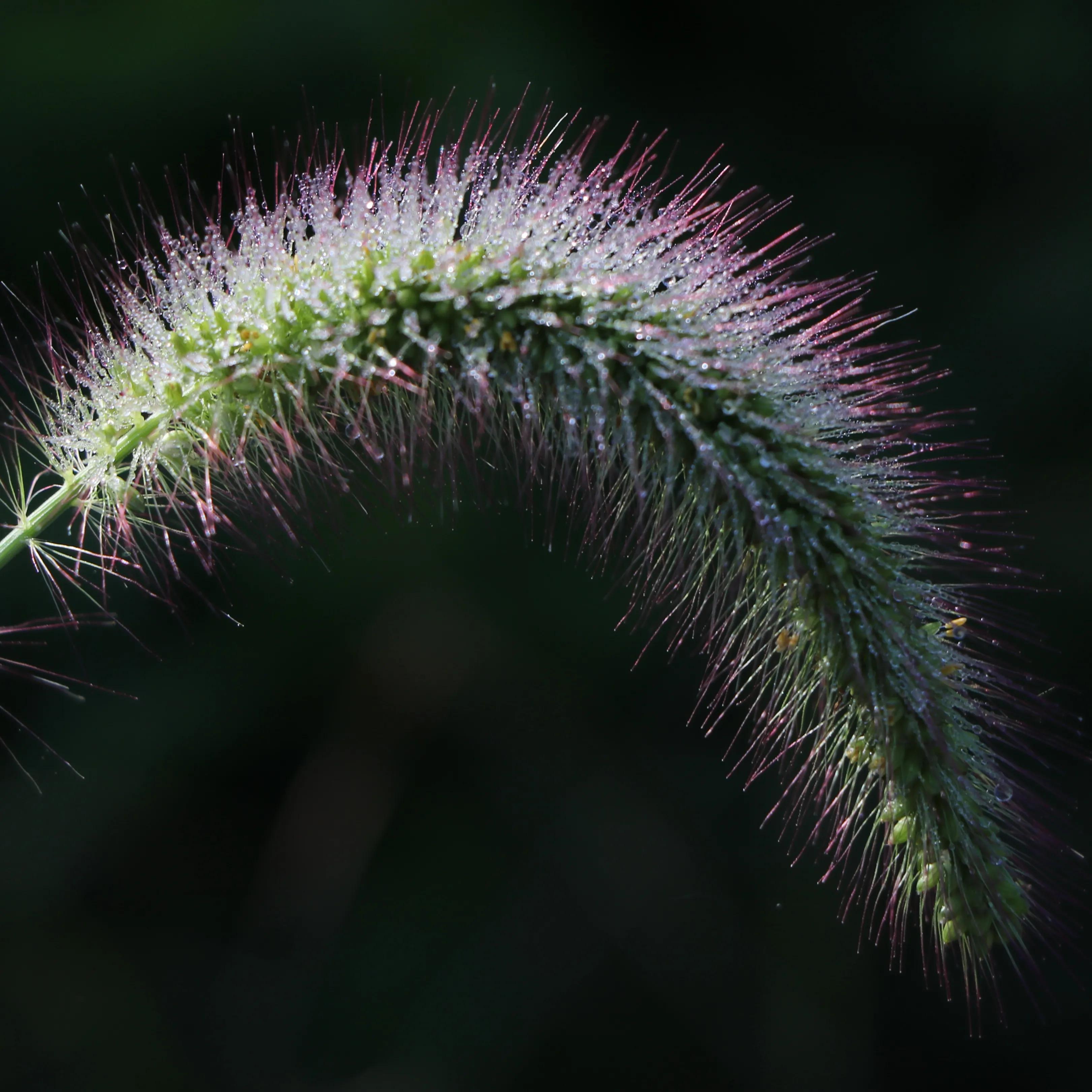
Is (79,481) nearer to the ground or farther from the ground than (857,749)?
nearer to the ground

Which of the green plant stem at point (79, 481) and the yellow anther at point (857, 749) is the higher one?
the yellow anther at point (857, 749)

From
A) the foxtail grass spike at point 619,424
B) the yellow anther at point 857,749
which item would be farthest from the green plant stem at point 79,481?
the yellow anther at point 857,749

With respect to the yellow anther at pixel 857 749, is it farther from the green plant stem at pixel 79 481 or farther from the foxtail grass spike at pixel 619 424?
the green plant stem at pixel 79 481

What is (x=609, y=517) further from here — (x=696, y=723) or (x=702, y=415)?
(x=696, y=723)

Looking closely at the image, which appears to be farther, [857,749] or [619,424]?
[857,749]

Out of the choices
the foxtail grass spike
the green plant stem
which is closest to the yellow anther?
the foxtail grass spike

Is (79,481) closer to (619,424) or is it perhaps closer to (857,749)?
(619,424)

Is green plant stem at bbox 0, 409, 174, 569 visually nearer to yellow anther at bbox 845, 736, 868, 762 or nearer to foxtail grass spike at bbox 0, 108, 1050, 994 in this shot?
foxtail grass spike at bbox 0, 108, 1050, 994

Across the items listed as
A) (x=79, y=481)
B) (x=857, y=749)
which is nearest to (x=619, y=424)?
(x=857, y=749)

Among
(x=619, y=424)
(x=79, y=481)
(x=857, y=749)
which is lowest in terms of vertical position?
(x=79, y=481)
